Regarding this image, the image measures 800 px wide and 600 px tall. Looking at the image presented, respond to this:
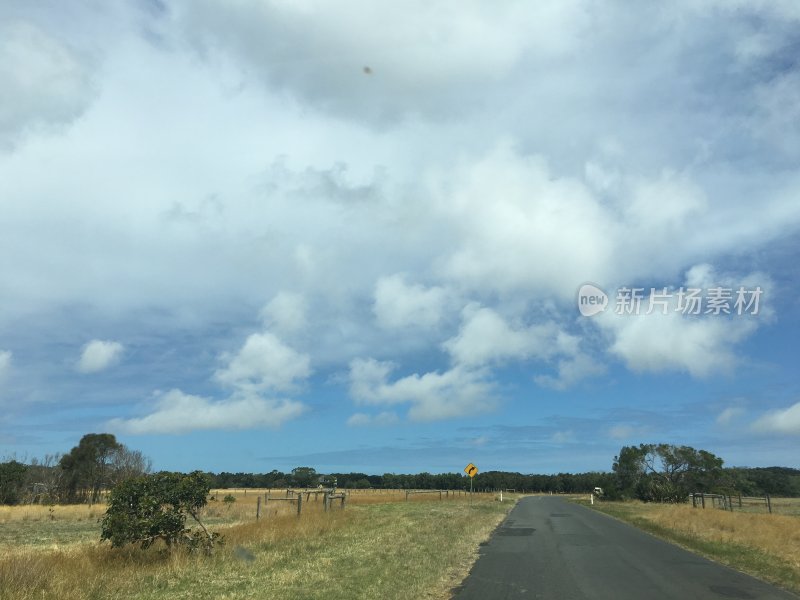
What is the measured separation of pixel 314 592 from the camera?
34.3 feet

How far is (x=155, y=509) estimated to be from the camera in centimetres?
1434

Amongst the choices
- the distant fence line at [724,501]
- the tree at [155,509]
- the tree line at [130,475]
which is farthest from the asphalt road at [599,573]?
the tree line at [130,475]

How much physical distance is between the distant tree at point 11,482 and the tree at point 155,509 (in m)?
55.9

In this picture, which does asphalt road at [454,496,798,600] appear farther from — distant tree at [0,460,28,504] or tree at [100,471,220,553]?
distant tree at [0,460,28,504]

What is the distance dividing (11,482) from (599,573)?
63.8 metres

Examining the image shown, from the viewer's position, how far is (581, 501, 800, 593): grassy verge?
14547mm

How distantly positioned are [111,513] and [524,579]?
30.1 ft

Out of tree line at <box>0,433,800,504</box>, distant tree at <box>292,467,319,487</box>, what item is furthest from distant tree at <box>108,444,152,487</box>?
distant tree at <box>292,467,319,487</box>


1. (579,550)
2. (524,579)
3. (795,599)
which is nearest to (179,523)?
(524,579)

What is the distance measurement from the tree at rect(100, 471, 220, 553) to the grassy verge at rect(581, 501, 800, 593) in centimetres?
1278

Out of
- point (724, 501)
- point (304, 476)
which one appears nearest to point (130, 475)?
point (724, 501)

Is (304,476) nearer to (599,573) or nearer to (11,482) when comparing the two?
(11,482)

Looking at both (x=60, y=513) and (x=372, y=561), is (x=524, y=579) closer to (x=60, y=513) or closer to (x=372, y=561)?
(x=372, y=561)

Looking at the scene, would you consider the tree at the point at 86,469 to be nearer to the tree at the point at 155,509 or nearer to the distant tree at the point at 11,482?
the distant tree at the point at 11,482
